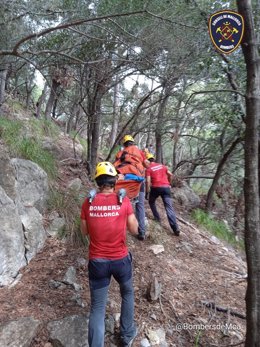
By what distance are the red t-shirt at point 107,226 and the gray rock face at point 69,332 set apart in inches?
36.3

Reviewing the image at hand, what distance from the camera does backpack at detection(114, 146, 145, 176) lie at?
5523 mm

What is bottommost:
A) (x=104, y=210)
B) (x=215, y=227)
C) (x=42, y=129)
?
(x=215, y=227)

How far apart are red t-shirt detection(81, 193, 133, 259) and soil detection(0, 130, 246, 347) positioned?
1.10 meters

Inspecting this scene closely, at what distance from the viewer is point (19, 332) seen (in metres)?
3.35

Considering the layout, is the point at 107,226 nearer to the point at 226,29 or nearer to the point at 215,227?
the point at 226,29

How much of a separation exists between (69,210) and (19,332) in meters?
2.46

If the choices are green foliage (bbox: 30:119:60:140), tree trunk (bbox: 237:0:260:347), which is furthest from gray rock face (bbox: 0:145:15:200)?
green foliage (bbox: 30:119:60:140)

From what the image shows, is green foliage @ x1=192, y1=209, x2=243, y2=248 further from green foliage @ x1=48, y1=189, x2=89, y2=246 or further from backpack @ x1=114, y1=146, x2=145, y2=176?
green foliage @ x1=48, y1=189, x2=89, y2=246

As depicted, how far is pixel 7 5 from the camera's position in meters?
5.84

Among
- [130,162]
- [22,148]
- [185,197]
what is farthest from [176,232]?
[185,197]

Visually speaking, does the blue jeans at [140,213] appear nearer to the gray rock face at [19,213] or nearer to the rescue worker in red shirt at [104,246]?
the gray rock face at [19,213]

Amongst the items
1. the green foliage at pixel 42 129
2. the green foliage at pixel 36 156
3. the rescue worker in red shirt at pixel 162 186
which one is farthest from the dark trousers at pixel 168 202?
the green foliage at pixel 42 129

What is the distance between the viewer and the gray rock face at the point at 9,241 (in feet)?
13.2

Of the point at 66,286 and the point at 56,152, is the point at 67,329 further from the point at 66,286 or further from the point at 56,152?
the point at 56,152
